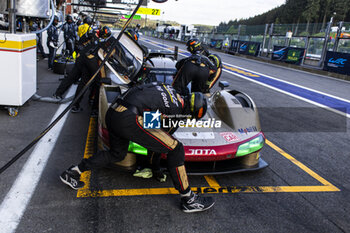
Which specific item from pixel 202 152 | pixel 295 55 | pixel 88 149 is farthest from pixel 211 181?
pixel 295 55

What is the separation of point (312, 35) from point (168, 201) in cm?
2035

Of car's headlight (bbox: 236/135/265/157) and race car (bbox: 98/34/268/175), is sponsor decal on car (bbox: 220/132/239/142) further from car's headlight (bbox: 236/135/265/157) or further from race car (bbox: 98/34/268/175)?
car's headlight (bbox: 236/135/265/157)

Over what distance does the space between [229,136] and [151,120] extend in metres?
1.15

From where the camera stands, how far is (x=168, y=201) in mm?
2922

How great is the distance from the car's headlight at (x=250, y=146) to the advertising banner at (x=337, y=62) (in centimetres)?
1457

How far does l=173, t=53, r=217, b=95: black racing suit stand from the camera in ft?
15.5

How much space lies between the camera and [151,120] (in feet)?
8.34

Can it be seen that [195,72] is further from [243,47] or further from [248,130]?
[243,47]

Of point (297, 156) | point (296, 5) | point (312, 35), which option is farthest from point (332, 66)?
point (296, 5)

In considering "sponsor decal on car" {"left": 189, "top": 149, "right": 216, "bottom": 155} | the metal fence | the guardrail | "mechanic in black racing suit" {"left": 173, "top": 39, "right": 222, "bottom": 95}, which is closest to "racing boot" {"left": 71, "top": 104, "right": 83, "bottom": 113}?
"mechanic in black racing suit" {"left": 173, "top": 39, "right": 222, "bottom": 95}

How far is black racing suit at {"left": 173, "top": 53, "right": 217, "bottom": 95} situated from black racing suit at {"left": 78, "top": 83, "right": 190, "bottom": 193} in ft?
6.66

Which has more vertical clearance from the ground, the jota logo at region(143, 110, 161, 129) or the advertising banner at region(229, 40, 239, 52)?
the advertising banner at region(229, 40, 239, 52)

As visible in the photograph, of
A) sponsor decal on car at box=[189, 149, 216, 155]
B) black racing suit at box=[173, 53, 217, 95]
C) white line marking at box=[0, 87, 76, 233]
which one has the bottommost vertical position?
white line marking at box=[0, 87, 76, 233]

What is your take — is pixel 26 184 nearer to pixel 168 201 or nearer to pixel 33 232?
pixel 33 232
